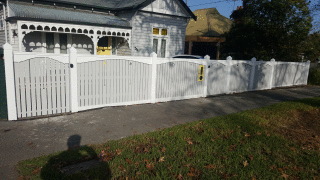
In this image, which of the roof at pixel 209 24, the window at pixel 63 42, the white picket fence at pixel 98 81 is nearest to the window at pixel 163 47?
the window at pixel 63 42

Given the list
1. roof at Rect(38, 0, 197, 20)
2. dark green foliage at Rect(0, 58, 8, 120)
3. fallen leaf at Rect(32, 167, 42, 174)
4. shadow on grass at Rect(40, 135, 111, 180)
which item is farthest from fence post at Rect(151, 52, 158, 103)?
roof at Rect(38, 0, 197, 20)

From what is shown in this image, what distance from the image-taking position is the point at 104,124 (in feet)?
20.6

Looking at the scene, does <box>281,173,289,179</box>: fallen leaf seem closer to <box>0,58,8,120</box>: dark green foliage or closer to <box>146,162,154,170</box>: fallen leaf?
<box>146,162,154,170</box>: fallen leaf

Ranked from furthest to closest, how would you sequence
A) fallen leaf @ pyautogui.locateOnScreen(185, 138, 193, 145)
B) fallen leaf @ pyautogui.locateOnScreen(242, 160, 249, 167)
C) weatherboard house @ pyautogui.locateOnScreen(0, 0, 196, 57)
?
weatherboard house @ pyautogui.locateOnScreen(0, 0, 196, 57) → fallen leaf @ pyautogui.locateOnScreen(185, 138, 193, 145) → fallen leaf @ pyautogui.locateOnScreen(242, 160, 249, 167)

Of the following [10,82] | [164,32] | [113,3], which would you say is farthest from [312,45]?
[10,82]

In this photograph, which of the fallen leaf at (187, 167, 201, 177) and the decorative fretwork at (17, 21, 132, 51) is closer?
the fallen leaf at (187, 167, 201, 177)

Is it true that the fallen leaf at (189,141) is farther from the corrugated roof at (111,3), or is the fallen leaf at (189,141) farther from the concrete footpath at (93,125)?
the corrugated roof at (111,3)

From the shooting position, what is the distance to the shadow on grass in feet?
12.2

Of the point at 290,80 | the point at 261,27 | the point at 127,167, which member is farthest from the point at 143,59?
the point at 261,27

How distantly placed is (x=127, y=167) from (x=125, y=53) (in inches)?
491

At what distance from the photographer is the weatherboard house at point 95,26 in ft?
40.6

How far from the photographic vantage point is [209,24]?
1395 inches

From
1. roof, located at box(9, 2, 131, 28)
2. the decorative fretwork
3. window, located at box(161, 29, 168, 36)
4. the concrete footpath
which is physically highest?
roof, located at box(9, 2, 131, 28)

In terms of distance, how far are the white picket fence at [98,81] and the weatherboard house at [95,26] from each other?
6456 millimetres
